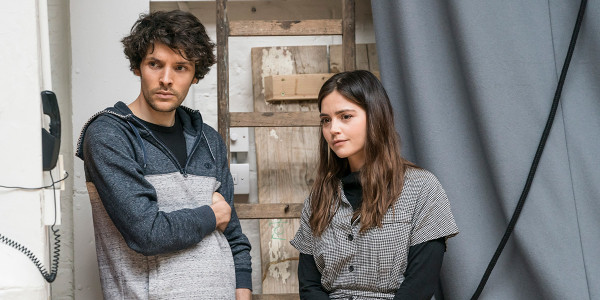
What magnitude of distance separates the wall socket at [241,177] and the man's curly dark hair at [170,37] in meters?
0.56

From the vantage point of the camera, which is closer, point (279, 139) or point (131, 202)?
point (131, 202)

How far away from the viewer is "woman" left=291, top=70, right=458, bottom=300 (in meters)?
1.42

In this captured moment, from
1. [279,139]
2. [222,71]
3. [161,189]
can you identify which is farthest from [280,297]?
[222,71]

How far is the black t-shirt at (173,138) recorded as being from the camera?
151 centimetres

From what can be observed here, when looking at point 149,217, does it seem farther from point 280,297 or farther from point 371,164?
point 280,297

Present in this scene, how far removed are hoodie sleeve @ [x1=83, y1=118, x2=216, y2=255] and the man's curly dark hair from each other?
0.23 meters

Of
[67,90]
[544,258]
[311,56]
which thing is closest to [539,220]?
[544,258]

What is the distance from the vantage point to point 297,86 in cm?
204

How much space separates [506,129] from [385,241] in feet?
1.86

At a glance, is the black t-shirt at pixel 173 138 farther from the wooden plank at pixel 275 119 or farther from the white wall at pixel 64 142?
the white wall at pixel 64 142

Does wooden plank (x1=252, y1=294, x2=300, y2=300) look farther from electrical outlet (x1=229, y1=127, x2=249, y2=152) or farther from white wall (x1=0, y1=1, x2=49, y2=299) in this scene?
white wall (x1=0, y1=1, x2=49, y2=299)

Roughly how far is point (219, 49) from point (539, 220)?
1093mm

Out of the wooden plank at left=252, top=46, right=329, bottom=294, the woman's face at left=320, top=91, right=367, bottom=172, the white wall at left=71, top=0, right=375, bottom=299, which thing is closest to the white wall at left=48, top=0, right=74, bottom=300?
the white wall at left=71, top=0, right=375, bottom=299

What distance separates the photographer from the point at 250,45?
2.14 metres
